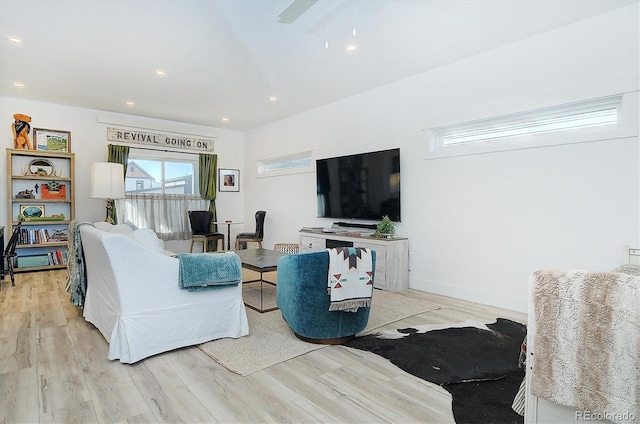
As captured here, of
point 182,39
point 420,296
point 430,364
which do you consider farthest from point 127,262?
point 420,296

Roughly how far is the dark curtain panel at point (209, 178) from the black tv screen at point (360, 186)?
270cm

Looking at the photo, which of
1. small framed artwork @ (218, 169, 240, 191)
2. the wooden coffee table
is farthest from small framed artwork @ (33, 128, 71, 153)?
the wooden coffee table

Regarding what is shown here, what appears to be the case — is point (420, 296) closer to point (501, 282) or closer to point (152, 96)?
point (501, 282)

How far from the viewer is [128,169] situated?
260 inches

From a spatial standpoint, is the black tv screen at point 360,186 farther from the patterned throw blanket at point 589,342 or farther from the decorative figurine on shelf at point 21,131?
the decorative figurine on shelf at point 21,131

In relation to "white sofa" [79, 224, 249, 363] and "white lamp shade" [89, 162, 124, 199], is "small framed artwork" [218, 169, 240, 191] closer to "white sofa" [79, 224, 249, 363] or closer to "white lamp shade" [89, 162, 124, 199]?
"white lamp shade" [89, 162, 124, 199]

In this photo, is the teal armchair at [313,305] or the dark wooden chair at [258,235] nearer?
the teal armchair at [313,305]

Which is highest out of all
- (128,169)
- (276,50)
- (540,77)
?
(276,50)

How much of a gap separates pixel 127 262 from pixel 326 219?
377 cm

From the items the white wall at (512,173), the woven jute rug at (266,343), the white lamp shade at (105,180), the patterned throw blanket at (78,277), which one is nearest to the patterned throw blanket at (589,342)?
the woven jute rug at (266,343)

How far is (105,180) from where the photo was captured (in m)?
5.43

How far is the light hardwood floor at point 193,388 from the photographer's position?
70.9 inches

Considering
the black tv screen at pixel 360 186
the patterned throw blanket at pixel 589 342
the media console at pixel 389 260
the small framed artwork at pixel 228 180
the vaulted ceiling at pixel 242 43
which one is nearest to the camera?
the patterned throw blanket at pixel 589 342

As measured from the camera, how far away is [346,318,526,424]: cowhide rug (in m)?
1.90
